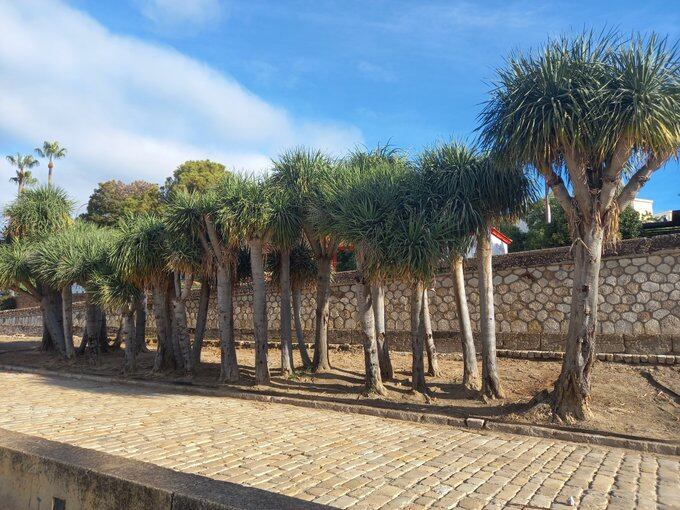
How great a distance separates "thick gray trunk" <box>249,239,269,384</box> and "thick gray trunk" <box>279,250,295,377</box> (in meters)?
0.48

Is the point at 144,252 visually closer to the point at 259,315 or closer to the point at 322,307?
the point at 259,315

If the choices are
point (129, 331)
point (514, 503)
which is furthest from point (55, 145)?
point (514, 503)

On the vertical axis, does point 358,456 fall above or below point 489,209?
below

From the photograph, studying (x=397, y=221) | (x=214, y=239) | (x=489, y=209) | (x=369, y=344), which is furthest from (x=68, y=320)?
(x=489, y=209)

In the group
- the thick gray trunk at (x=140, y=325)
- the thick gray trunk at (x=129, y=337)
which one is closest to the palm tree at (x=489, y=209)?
the thick gray trunk at (x=129, y=337)

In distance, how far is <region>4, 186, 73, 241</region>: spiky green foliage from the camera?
20.6 m

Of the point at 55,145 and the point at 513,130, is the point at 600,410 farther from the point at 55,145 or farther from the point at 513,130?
the point at 55,145

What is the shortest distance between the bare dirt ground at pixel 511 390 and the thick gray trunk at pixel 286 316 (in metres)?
0.39

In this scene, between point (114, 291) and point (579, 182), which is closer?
point (579, 182)

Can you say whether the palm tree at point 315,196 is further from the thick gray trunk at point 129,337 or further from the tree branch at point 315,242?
the thick gray trunk at point 129,337

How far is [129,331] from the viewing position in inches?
628

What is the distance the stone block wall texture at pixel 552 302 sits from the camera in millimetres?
12180

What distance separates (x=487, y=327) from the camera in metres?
10.4

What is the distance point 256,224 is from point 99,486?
8484mm
